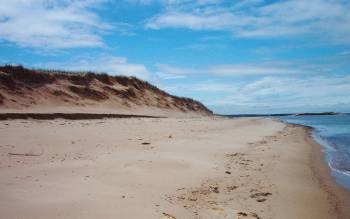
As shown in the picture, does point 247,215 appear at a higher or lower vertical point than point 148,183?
lower

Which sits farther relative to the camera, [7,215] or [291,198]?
[291,198]

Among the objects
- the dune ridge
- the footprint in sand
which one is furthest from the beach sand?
the dune ridge

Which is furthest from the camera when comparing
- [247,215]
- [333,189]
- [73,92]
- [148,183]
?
[73,92]

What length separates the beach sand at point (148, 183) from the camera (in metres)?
4.77

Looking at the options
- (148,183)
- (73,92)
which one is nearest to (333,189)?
(148,183)

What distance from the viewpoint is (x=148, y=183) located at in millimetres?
6316

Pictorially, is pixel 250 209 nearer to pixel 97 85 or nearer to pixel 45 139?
pixel 45 139

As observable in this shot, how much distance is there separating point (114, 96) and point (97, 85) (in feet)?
5.37

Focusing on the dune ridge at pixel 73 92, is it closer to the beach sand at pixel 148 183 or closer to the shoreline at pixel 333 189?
the beach sand at pixel 148 183

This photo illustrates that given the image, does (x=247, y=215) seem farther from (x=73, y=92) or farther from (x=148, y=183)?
(x=73, y=92)

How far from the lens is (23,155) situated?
762 centimetres

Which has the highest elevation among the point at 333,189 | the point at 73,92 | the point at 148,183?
the point at 73,92

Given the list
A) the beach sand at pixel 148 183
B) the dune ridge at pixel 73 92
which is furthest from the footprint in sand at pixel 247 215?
Result: the dune ridge at pixel 73 92

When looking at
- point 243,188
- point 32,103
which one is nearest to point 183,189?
point 243,188
